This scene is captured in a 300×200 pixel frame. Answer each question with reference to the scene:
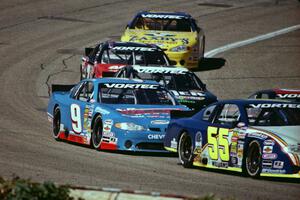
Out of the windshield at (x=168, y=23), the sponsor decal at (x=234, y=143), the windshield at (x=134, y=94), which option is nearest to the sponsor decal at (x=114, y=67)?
the windshield at (x=168, y=23)

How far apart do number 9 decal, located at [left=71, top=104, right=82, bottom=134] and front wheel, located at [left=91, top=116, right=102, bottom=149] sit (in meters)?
0.57

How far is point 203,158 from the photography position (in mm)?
15109

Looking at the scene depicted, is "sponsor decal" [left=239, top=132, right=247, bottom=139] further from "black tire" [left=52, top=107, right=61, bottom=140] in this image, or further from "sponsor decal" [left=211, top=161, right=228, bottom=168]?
"black tire" [left=52, top=107, right=61, bottom=140]

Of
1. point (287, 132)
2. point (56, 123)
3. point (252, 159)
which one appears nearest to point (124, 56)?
point (56, 123)

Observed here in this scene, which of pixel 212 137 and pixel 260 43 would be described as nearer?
pixel 212 137

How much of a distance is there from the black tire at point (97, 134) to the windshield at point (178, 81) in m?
3.70

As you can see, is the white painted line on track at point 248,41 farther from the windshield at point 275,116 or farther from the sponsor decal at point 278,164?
the sponsor decal at point 278,164

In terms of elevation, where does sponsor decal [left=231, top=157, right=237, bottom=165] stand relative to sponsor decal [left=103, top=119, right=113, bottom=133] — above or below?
above

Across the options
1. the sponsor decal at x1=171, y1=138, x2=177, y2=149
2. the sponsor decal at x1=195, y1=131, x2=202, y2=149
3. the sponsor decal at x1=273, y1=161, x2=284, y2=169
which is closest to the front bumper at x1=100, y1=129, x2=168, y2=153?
the sponsor decal at x1=171, y1=138, x2=177, y2=149

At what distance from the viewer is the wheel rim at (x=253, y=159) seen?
13.9m

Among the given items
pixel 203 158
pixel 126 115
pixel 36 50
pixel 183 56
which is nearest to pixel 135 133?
pixel 126 115

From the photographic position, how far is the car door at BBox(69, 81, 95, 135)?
57.6 feet

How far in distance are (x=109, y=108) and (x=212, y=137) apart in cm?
268

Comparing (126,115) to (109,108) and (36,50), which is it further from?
(36,50)
